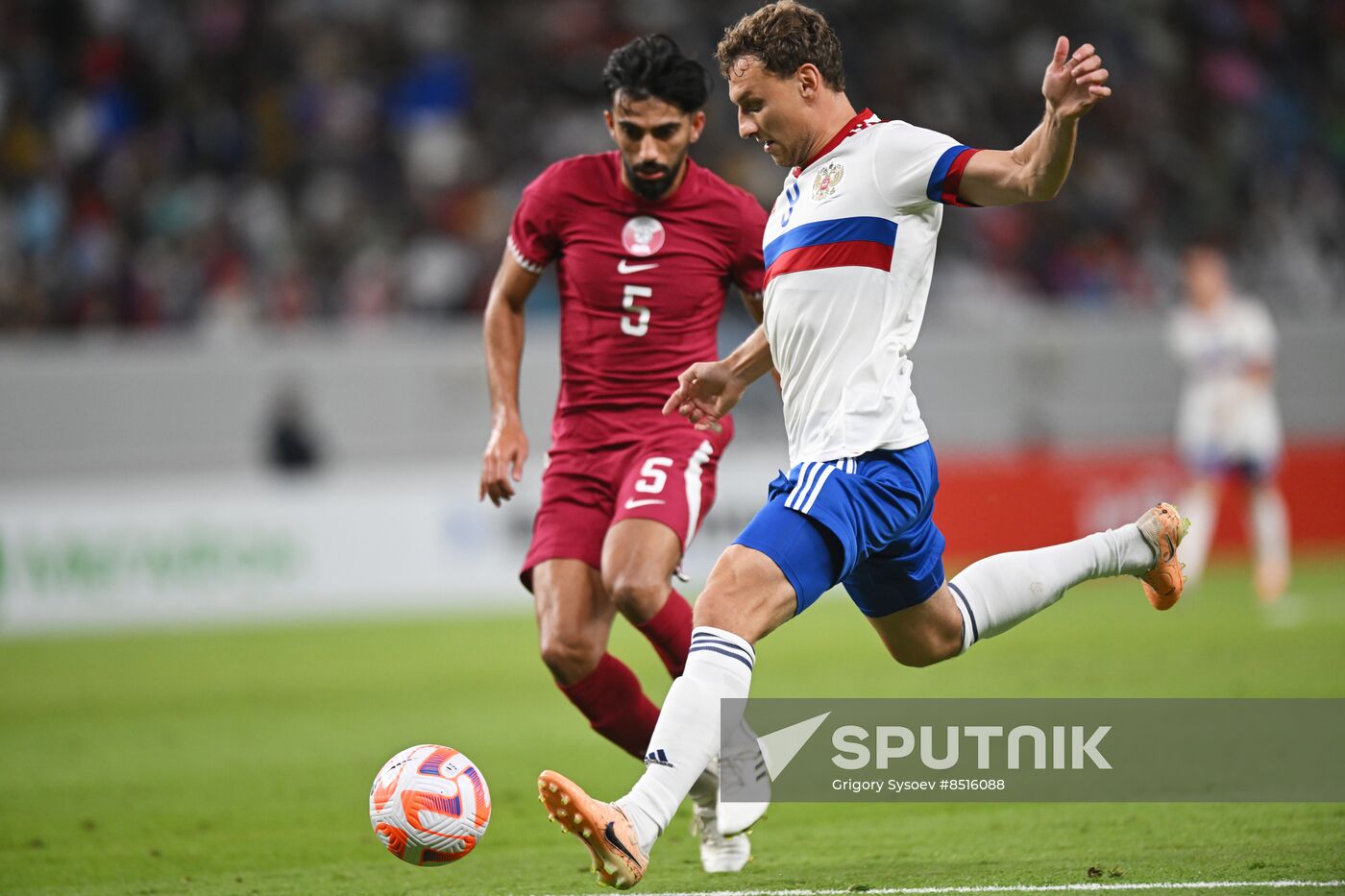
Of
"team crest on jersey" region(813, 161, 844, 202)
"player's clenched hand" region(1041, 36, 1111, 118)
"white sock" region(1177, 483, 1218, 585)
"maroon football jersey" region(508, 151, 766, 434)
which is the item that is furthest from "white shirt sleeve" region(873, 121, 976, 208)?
"white sock" region(1177, 483, 1218, 585)

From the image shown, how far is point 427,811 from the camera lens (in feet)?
16.8

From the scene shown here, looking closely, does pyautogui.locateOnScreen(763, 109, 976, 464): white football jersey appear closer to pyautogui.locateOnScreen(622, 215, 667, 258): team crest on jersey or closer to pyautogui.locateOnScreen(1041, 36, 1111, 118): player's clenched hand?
pyautogui.locateOnScreen(1041, 36, 1111, 118): player's clenched hand

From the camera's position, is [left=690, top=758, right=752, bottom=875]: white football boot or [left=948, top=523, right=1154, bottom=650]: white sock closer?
[left=948, top=523, right=1154, bottom=650]: white sock

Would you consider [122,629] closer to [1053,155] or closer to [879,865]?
[879,865]

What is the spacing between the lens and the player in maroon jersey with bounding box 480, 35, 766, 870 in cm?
589

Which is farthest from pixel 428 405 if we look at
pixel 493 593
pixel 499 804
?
pixel 499 804

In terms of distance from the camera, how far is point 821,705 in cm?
908

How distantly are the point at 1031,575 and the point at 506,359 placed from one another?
84.3 inches

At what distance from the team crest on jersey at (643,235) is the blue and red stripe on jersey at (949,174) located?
1.70m

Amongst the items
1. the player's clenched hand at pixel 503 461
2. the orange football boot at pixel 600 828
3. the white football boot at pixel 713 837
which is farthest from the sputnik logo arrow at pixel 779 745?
the orange football boot at pixel 600 828

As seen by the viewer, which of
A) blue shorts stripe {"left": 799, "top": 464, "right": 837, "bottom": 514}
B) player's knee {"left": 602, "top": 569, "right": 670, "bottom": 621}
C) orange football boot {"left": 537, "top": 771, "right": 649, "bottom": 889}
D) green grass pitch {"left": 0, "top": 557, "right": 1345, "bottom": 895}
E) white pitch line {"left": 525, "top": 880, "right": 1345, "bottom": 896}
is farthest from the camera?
player's knee {"left": 602, "top": 569, "right": 670, "bottom": 621}

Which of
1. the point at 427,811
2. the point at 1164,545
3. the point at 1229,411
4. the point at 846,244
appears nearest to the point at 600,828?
the point at 427,811

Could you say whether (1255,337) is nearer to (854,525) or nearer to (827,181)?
(827,181)

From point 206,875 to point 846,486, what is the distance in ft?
8.53
